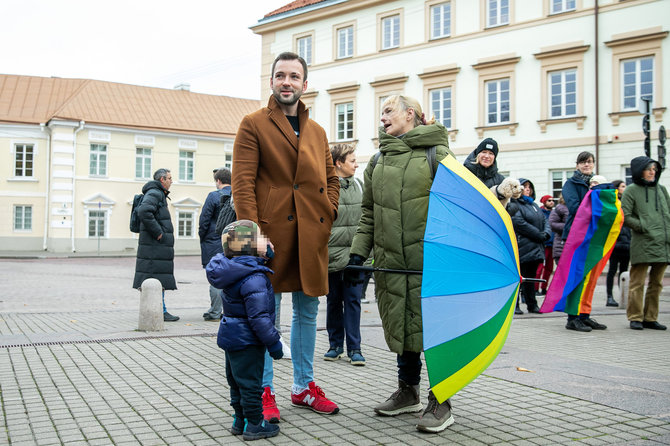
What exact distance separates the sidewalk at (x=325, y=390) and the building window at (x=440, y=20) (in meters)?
22.5

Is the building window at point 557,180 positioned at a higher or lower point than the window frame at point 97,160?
lower

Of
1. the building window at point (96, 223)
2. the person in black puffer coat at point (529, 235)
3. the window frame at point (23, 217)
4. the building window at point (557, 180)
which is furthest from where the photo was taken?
the window frame at point (23, 217)

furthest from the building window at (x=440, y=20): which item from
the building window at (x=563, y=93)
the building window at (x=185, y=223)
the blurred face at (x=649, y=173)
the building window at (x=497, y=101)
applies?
the building window at (x=185, y=223)

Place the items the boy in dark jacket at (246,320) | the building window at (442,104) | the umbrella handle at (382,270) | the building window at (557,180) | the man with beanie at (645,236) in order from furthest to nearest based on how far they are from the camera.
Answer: the building window at (442,104) < the building window at (557,180) < the man with beanie at (645,236) < the umbrella handle at (382,270) < the boy in dark jacket at (246,320)

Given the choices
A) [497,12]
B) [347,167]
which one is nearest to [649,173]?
[347,167]

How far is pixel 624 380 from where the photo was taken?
5805 millimetres

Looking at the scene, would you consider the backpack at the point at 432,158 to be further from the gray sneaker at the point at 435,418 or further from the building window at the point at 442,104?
the building window at the point at 442,104

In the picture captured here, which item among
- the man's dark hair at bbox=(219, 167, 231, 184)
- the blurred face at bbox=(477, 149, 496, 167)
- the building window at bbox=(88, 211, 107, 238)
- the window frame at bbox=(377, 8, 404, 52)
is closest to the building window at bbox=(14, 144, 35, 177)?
the building window at bbox=(88, 211, 107, 238)

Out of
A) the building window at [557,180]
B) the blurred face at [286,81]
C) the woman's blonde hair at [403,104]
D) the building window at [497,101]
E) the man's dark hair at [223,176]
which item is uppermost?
the building window at [497,101]

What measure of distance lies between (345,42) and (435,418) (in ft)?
101

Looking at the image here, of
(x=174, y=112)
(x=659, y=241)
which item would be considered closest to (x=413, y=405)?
(x=659, y=241)

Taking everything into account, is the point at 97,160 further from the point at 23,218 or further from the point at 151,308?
the point at 151,308

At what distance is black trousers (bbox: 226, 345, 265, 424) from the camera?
4.16 meters

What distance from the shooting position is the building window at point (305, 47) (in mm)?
35062
